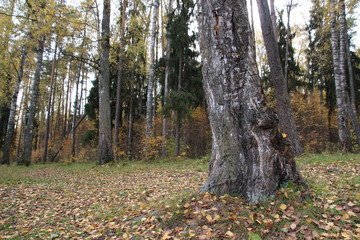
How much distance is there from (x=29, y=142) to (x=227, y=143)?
49.0 ft

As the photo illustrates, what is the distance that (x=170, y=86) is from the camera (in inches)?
534

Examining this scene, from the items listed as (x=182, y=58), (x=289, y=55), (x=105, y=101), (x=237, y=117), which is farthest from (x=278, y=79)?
(x=289, y=55)

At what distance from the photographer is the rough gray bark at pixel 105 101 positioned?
11570 mm

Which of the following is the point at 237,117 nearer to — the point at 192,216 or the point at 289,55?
the point at 192,216

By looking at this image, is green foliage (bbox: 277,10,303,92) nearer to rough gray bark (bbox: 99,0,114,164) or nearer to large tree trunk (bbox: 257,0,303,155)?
large tree trunk (bbox: 257,0,303,155)

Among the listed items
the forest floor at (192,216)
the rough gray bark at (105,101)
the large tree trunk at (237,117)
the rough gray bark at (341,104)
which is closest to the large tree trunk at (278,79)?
the rough gray bark at (341,104)

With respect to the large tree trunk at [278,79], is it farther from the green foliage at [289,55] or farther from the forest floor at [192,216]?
the green foliage at [289,55]

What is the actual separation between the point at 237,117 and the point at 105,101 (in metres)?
9.54

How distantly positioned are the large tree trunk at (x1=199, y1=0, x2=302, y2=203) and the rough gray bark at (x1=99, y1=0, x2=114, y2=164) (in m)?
8.82

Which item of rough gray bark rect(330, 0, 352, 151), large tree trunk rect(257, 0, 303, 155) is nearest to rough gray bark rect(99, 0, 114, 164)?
large tree trunk rect(257, 0, 303, 155)

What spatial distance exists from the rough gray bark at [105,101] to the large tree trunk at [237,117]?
8824mm

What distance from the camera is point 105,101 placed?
11.8 m

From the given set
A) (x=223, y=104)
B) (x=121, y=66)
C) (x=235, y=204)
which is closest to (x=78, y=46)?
(x=121, y=66)

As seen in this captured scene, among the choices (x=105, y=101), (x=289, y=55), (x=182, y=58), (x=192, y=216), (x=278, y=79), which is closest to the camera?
(x=192, y=216)
